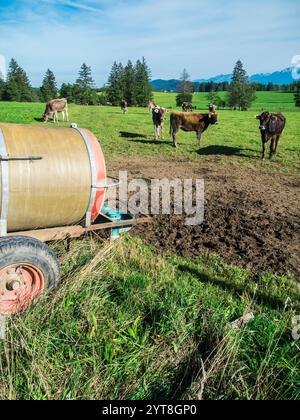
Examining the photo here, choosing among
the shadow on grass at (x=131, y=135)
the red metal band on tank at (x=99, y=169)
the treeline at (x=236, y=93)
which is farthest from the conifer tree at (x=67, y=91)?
the red metal band on tank at (x=99, y=169)

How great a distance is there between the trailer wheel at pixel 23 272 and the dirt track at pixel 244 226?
2.34 m

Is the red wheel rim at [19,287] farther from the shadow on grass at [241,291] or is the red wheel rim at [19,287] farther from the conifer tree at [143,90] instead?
the conifer tree at [143,90]

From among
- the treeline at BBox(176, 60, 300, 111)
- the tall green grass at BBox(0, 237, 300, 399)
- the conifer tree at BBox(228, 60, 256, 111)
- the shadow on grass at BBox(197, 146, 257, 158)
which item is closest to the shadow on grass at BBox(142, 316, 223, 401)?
the tall green grass at BBox(0, 237, 300, 399)

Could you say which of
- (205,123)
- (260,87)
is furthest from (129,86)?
(260,87)

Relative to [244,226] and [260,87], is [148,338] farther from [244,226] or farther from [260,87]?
[260,87]

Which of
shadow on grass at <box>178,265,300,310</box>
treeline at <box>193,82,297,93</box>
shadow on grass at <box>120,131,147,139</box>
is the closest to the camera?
shadow on grass at <box>178,265,300,310</box>

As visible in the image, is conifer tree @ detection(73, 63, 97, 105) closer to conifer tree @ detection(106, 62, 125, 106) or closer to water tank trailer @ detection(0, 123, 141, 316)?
conifer tree @ detection(106, 62, 125, 106)

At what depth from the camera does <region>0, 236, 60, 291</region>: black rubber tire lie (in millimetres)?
3258

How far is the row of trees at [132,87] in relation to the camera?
230 feet

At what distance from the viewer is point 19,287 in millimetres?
3475

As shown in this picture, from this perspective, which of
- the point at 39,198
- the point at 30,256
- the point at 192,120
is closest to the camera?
the point at 30,256

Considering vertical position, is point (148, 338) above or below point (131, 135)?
below

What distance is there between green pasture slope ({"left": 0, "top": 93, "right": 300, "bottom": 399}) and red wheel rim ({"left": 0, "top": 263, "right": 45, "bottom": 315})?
0.59 ft

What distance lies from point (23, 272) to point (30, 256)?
25 cm
